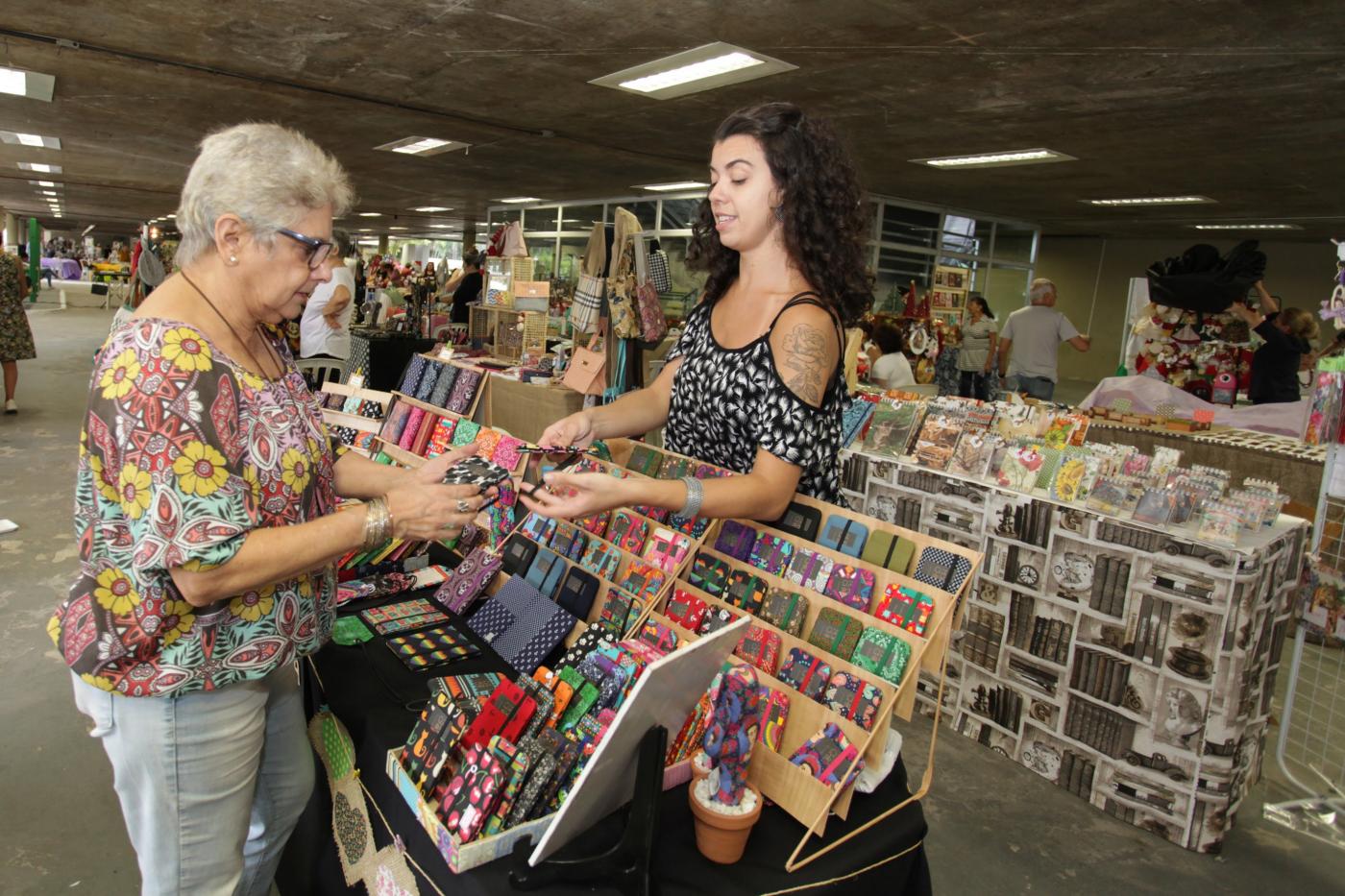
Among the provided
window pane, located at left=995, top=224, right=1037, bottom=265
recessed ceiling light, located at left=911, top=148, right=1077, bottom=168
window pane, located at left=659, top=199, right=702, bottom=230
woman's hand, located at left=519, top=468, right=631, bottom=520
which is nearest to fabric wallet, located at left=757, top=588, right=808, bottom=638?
woman's hand, located at left=519, top=468, right=631, bottom=520

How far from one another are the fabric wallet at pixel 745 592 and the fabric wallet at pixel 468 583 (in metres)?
0.75

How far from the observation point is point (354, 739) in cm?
160

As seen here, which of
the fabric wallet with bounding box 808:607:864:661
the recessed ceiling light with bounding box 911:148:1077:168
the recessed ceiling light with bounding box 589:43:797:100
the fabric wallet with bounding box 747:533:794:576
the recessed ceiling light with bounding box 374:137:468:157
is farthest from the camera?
the recessed ceiling light with bounding box 374:137:468:157

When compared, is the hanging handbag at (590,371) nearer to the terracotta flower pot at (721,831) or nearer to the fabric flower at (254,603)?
the fabric flower at (254,603)

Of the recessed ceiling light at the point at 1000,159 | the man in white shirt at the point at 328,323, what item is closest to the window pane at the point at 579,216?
the recessed ceiling light at the point at 1000,159

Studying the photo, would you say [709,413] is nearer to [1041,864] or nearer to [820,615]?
[820,615]

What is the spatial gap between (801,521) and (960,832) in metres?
1.76

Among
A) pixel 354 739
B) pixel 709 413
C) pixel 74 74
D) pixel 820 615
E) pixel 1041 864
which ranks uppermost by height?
pixel 74 74

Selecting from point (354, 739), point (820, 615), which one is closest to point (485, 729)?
point (354, 739)

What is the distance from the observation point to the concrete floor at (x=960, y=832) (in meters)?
2.37

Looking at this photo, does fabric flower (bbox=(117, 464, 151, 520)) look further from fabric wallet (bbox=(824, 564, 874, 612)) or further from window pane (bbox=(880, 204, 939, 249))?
window pane (bbox=(880, 204, 939, 249))

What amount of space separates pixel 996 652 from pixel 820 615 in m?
2.07

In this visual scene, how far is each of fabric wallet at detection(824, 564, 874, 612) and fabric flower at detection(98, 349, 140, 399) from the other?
1.22 m

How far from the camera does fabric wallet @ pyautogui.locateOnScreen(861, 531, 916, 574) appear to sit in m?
1.51
